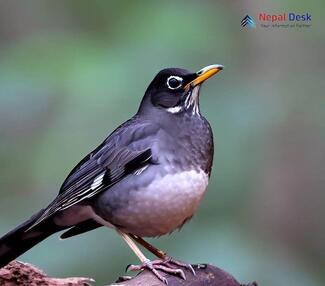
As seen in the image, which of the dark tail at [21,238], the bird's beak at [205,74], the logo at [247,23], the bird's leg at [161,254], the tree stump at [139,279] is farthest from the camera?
the logo at [247,23]

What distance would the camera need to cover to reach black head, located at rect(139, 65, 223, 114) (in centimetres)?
452

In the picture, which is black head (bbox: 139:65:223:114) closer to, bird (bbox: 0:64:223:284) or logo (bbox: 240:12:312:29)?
bird (bbox: 0:64:223:284)

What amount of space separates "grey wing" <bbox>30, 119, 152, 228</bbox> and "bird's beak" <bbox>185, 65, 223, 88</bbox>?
16.8 inches

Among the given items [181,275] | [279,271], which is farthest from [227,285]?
[279,271]

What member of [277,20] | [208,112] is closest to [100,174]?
[208,112]

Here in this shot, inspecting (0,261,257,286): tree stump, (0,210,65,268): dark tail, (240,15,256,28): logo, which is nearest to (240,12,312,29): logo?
(240,15,256,28): logo

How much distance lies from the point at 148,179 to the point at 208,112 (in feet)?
4.75

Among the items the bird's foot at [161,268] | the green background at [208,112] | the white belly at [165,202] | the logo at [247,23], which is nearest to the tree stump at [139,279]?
the bird's foot at [161,268]

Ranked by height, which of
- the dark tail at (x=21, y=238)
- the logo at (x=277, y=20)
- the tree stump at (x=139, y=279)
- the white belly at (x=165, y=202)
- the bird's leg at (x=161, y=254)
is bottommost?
the tree stump at (x=139, y=279)

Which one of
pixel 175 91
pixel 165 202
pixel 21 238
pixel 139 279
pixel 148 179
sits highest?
pixel 175 91

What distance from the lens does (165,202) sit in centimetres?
426

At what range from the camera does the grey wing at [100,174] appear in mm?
4383

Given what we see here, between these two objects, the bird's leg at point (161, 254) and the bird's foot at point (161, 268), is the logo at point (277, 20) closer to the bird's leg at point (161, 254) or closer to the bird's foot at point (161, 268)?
the bird's leg at point (161, 254)

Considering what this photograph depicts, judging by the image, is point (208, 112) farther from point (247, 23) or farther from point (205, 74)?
point (205, 74)
